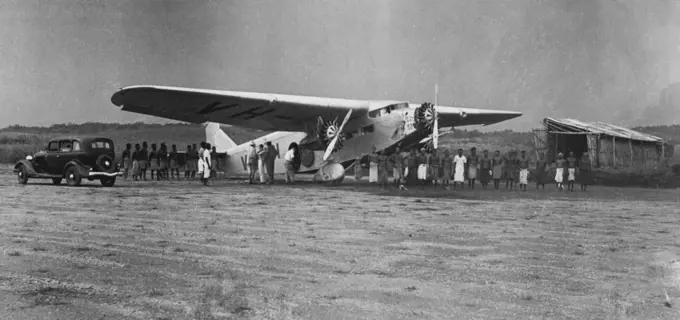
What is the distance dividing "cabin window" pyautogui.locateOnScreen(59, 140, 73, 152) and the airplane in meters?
2.30

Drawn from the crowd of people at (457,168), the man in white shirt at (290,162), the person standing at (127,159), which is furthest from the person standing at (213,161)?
the crowd of people at (457,168)

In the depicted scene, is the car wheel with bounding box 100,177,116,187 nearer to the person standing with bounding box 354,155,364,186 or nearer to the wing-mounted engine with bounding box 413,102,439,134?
the person standing with bounding box 354,155,364,186

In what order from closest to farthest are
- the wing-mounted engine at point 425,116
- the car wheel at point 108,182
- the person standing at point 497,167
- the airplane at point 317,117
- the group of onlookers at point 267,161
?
the airplane at point 317,117 → the car wheel at point 108,182 → the wing-mounted engine at point 425,116 → the person standing at point 497,167 → the group of onlookers at point 267,161

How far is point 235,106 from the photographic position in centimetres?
2016

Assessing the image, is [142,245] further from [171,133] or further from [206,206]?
→ [171,133]

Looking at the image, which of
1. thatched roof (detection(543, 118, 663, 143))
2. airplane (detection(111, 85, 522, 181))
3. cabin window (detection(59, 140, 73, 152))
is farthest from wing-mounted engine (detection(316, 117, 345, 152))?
thatched roof (detection(543, 118, 663, 143))

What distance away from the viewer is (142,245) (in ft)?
24.9

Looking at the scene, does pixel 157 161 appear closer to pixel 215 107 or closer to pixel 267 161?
pixel 267 161

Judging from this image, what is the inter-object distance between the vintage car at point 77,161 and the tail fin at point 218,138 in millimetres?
8764

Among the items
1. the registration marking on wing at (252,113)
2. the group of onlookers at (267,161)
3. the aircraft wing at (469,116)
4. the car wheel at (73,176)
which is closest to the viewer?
the car wheel at (73,176)

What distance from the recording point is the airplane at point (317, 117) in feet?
61.7

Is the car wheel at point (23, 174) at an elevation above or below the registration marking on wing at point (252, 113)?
below

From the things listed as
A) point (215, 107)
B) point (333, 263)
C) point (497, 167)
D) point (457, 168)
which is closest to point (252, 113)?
point (215, 107)

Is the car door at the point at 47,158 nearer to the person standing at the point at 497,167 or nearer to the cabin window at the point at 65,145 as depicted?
the cabin window at the point at 65,145
